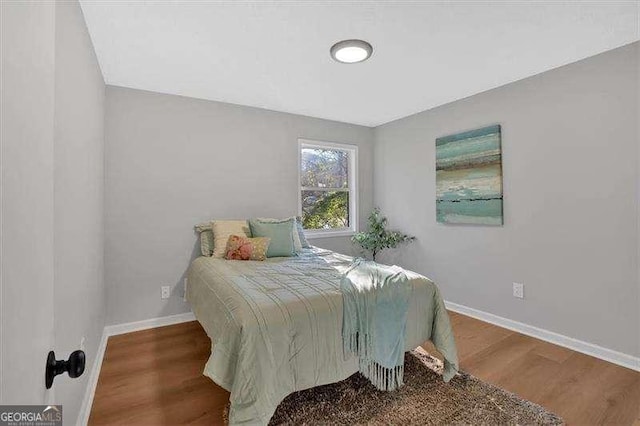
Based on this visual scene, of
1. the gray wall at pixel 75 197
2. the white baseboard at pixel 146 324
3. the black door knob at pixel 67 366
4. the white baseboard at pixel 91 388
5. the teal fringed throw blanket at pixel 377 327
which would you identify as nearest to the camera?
the black door knob at pixel 67 366

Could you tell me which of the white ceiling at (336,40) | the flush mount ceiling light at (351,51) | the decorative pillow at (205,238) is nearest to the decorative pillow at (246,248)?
the decorative pillow at (205,238)

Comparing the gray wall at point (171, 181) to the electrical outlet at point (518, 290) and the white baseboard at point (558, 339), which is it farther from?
the electrical outlet at point (518, 290)

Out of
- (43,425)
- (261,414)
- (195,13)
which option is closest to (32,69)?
(43,425)

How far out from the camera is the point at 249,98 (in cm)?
334

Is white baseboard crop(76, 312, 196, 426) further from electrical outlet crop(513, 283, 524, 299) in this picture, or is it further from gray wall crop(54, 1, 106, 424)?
electrical outlet crop(513, 283, 524, 299)

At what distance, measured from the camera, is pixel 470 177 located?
329 cm

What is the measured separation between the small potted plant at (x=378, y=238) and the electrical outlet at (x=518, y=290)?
4.26 ft

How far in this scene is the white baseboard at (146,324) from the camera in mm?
2875

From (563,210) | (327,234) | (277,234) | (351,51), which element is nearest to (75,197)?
(277,234)

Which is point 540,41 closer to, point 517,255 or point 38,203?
point 517,255

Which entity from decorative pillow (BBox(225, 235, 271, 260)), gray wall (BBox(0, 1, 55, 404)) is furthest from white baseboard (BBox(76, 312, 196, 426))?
gray wall (BBox(0, 1, 55, 404))

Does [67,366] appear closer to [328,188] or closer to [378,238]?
[378,238]

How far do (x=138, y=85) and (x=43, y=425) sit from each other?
3164 mm

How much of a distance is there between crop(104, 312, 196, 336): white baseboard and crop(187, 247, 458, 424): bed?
103 centimetres
